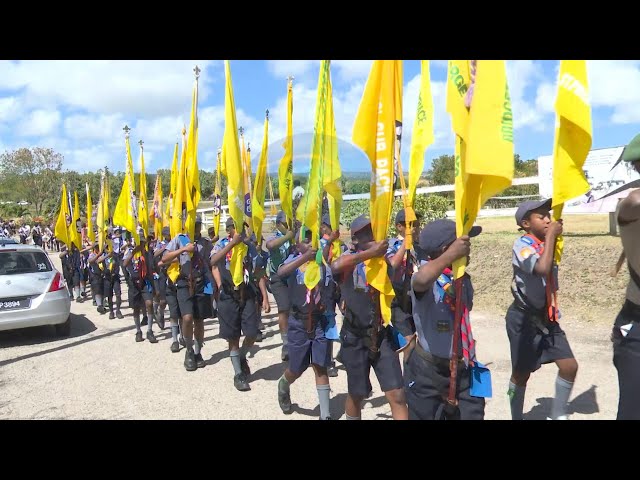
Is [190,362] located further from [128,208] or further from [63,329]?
[128,208]

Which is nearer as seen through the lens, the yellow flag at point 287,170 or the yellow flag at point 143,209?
the yellow flag at point 287,170

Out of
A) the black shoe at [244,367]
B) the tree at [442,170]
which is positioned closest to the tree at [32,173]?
the tree at [442,170]

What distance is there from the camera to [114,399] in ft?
19.3

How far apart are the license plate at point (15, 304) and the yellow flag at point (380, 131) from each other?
7.17m

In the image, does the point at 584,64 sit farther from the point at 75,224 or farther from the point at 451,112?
the point at 75,224

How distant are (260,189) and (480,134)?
→ 4.67m

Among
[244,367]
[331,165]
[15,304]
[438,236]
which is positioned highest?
[331,165]

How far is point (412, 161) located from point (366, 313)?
3.98 ft

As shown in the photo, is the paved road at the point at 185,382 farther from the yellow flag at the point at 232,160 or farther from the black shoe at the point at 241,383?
the yellow flag at the point at 232,160

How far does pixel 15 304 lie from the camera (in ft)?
27.8

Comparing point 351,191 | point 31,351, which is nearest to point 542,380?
point 31,351

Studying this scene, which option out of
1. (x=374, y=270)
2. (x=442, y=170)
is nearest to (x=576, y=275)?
(x=374, y=270)

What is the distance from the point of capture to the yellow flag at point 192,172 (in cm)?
709

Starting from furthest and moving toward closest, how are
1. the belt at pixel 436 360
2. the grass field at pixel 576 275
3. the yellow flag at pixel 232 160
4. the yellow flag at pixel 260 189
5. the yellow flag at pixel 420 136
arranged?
the grass field at pixel 576 275, the yellow flag at pixel 260 189, the yellow flag at pixel 232 160, the yellow flag at pixel 420 136, the belt at pixel 436 360
